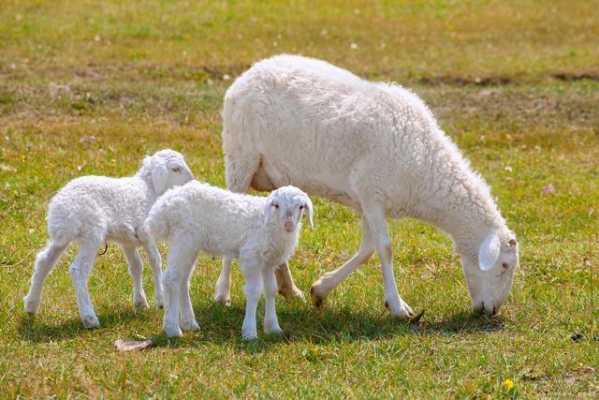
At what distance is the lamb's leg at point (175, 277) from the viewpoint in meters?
7.52

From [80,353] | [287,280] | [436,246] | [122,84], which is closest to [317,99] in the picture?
[287,280]

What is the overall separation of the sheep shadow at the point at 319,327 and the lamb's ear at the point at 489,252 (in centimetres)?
46

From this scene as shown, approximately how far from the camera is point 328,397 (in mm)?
6512

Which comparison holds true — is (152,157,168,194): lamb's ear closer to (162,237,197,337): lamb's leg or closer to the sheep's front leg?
(162,237,197,337): lamb's leg

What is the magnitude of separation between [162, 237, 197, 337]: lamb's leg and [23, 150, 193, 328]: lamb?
1.75 feet

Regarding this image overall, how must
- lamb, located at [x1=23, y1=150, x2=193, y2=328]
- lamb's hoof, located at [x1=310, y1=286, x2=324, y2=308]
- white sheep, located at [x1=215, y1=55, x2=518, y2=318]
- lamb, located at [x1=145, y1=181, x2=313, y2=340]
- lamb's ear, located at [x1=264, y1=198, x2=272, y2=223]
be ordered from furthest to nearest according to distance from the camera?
lamb's hoof, located at [x1=310, y1=286, x2=324, y2=308]
white sheep, located at [x1=215, y1=55, x2=518, y2=318]
lamb, located at [x1=23, y1=150, x2=193, y2=328]
lamb, located at [x1=145, y1=181, x2=313, y2=340]
lamb's ear, located at [x1=264, y1=198, x2=272, y2=223]

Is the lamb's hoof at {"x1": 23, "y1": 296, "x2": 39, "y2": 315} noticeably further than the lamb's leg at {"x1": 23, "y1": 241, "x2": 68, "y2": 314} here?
Yes

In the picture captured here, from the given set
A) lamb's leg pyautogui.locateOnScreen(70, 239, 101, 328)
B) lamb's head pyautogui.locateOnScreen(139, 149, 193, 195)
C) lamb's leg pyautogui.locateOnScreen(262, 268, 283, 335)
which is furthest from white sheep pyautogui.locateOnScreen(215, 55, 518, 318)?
lamb's leg pyautogui.locateOnScreen(70, 239, 101, 328)

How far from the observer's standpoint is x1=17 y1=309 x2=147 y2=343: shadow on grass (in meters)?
7.58

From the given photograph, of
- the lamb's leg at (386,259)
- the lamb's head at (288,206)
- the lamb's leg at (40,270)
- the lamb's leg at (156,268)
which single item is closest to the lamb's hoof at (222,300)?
the lamb's leg at (156,268)

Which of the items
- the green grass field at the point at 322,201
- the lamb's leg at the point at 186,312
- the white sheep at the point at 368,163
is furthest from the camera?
the white sheep at the point at 368,163

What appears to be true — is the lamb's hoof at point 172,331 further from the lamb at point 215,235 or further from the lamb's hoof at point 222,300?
the lamb's hoof at point 222,300

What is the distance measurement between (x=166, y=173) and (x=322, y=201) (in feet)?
13.7

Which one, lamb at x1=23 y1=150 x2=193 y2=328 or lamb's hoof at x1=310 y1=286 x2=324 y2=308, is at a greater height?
lamb at x1=23 y1=150 x2=193 y2=328
